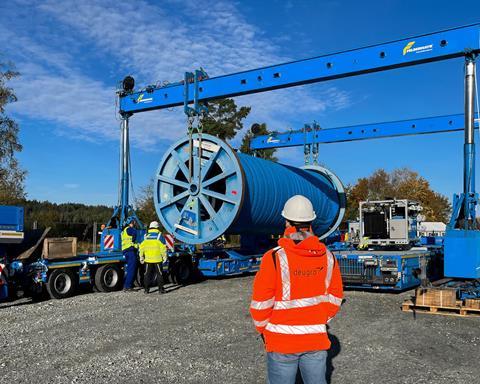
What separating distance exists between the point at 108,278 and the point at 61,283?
124cm

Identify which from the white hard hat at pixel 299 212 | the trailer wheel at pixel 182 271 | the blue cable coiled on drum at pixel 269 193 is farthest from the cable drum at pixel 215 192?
the white hard hat at pixel 299 212

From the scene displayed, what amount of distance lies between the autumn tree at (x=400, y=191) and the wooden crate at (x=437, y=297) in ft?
137

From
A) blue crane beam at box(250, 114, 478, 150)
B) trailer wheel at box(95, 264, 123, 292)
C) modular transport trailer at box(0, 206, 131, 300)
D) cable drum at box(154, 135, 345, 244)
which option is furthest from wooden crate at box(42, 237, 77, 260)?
blue crane beam at box(250, 114, 478, 150)

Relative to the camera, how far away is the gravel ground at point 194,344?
523 centimetres

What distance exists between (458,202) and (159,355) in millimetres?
6605

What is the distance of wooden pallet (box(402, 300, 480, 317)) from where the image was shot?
8.30 meters

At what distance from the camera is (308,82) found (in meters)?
11.6

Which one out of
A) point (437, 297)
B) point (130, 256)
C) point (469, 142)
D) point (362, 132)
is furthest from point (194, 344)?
point (362, 132)

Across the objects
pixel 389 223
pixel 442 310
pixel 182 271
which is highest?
pixel 389 223

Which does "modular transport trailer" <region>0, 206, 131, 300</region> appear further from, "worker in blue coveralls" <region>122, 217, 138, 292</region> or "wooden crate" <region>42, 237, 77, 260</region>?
"worker in blue coveralls" <region>122, 217, 138, 292</region>

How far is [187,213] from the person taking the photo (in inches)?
494

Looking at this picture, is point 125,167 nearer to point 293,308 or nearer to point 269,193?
point 269,193

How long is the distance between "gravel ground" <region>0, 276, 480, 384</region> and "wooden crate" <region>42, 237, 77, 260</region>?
1.27 meters

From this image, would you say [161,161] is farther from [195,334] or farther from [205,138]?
[195,334]
